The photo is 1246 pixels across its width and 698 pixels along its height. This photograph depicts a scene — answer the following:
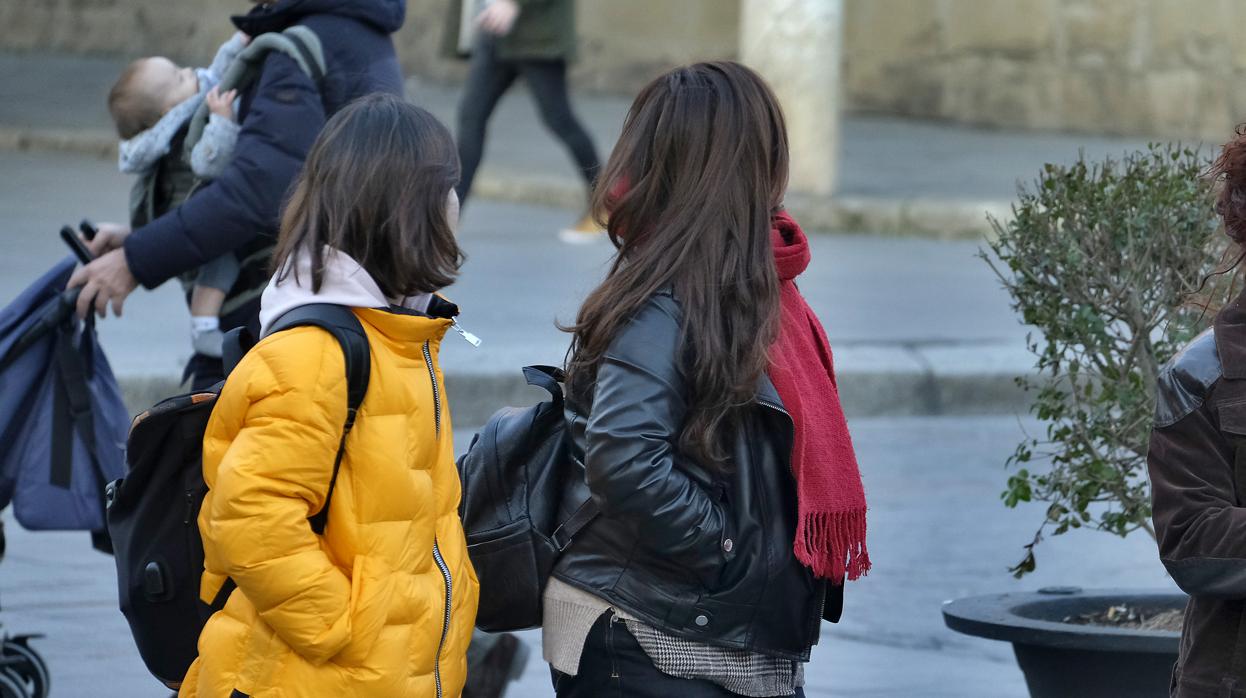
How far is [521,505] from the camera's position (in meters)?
2.96

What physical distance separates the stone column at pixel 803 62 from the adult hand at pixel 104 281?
723 cm

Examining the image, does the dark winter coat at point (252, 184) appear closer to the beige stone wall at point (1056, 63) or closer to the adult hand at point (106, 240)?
the adult hand at point (106, 240)

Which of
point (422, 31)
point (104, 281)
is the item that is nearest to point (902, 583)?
point (104, 281)

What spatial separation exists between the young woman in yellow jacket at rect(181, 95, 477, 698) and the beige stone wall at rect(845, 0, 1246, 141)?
11.4 meters

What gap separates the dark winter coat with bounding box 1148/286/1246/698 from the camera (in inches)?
99.9

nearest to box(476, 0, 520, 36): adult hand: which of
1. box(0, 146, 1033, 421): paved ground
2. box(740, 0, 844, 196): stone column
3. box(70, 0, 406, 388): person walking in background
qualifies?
box(0, 146, 1033, 421): paved ground

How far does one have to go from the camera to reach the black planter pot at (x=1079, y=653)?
3.52 m

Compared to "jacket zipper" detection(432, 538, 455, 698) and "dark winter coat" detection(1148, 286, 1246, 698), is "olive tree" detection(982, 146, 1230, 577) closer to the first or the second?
"dark winter coat" detection(1148, 286, 1246, 698)

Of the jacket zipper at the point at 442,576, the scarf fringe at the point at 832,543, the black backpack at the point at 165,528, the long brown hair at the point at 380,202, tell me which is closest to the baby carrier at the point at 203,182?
the black backpack at the point at 165,528

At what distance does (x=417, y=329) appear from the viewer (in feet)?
9.30

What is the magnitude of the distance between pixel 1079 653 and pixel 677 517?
49.2 inches

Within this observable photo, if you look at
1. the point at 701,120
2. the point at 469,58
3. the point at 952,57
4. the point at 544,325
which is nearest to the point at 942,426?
the point at 544,325

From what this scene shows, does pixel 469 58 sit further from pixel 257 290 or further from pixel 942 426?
pixel 257 290

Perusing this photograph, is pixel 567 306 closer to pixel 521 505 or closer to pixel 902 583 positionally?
pixel 902 583
